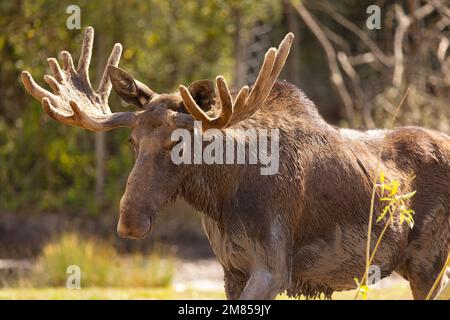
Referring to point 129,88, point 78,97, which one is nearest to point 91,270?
point 78,97

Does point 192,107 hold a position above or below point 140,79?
above

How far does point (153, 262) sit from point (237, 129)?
683cm

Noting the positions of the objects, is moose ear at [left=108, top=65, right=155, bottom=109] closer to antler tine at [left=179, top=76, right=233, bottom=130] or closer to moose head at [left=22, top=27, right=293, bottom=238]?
moose head at [left=22, top=27, right=293, bottom=238]

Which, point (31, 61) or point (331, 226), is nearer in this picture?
point (331, 226)

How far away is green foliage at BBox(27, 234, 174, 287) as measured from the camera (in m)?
11.3

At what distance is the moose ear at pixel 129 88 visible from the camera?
5.39 meters

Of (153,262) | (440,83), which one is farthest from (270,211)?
(440,83)

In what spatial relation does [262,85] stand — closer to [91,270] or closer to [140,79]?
[91,270]

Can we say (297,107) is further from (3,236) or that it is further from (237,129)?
(3,236)

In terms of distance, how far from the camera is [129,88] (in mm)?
5426

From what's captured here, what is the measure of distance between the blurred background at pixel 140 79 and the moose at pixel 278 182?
21.8 feet

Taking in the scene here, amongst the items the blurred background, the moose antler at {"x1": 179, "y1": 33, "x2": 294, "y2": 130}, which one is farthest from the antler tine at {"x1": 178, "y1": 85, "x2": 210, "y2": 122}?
the blurred background

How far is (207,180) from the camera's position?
5266 millimetres

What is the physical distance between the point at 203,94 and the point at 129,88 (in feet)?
1.62
